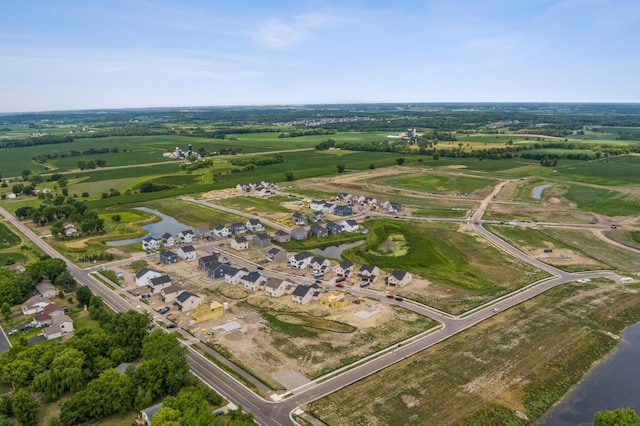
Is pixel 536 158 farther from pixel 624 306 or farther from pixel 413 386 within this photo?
pixel 413 386

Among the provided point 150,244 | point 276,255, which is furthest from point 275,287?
point 150,244

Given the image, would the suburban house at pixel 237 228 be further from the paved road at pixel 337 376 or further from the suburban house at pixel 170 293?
the suburban house at pixel 170 293

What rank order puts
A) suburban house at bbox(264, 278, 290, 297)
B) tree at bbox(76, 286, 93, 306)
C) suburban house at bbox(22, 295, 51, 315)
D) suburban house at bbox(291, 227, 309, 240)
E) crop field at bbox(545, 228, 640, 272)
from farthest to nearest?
suburban house at bbox(291, 227, 309, 240) < crop field at bbox(545, 228, 640, 272) < suburban house at bbox(264, 278, 290, 297) < tree at bbox(76, 286, 93, 306) < suburban house at bbox(22, 295, 51, 315)

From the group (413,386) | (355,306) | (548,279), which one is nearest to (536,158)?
(548,279)

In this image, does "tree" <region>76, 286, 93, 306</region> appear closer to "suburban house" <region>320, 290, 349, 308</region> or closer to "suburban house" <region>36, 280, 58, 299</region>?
"suburban house" <region>36, 280, 58, 299</region>

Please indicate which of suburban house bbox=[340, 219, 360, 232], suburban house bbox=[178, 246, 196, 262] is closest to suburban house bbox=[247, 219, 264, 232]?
suburban house bbox=[178, 246, 196, 262]

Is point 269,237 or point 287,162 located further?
point 287,162
